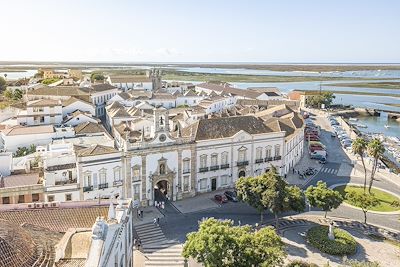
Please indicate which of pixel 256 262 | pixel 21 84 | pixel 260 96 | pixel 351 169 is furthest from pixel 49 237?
pixel 21 84

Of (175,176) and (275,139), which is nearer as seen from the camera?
(175,176)

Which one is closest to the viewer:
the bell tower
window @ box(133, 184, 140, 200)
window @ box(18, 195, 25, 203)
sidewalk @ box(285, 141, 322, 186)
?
window @ box(18, 195, 25, 203)

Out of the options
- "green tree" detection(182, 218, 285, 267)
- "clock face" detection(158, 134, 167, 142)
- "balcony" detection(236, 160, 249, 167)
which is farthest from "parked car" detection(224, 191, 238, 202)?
"green tree" detection(182, 218, 285, 267)

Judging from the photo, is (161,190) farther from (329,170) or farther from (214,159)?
(329,170)

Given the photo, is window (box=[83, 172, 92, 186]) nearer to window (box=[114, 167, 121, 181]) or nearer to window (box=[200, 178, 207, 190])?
window (box=[114, 167, 121, 181])

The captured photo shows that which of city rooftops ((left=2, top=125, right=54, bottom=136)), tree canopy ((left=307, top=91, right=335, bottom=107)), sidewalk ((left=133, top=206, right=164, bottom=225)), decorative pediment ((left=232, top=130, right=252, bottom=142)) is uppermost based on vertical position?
decorative pediment ((left=232, top=130, right=252, bottom=142))

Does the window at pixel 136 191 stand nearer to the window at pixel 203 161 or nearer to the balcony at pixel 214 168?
the window at pixel 203 161

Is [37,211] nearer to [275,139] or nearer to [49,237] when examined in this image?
[49,237]
